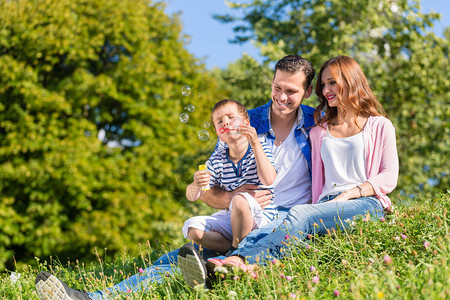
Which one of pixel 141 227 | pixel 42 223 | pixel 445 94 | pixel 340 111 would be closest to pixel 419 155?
pixel 445 94

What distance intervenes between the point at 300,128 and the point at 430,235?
4.61 ft

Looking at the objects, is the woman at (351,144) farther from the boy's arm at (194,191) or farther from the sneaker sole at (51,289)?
the sneaker sole at (51,289)

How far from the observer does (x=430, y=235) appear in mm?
2711

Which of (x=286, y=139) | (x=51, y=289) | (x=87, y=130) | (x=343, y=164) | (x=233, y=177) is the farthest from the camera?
(x=87, y=130)

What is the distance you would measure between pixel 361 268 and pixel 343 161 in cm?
103

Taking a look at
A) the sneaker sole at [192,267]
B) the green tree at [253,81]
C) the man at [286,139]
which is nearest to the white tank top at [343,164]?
the man at [286,139]

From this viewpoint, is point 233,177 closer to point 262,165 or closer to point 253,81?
point 262,165

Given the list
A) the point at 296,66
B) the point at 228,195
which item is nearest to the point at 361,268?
the point at 228,195

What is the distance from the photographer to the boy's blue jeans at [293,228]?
296 cm

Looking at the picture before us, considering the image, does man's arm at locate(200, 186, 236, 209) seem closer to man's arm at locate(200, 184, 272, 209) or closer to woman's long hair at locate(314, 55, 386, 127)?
man's arm at locate(200, 184, 272, 209)

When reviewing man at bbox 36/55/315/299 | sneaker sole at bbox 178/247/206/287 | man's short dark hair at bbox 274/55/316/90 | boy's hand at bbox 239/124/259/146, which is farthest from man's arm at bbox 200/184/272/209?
man's short dark hair at bbox 274/55/316/90

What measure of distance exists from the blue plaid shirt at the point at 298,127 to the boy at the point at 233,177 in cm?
33

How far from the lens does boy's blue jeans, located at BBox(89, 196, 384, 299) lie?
2.96 metres

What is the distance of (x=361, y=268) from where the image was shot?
262cm
